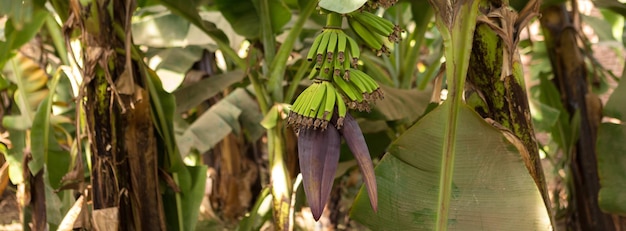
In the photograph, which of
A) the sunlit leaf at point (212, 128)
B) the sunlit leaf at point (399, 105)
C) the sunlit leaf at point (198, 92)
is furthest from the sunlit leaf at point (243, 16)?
the sunlit leaf at point (212, 128)

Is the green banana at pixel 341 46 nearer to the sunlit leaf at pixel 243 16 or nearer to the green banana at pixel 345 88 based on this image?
the green banana at pixel 345 88

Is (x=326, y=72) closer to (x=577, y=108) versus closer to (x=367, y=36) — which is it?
(x=367, y=36)

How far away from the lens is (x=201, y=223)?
2273 millimetres

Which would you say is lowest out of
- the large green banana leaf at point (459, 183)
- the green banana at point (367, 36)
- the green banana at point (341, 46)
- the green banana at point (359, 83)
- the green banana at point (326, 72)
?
the large green banana leaf at point (459, 183)

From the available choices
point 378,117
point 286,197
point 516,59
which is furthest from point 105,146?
point 516,59

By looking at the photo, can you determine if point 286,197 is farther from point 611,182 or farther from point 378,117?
point 611,182

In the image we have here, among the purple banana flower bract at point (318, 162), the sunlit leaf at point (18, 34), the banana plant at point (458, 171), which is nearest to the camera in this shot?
the purple banana flower bract at point (318, 162)

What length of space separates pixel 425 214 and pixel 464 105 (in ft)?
0.45

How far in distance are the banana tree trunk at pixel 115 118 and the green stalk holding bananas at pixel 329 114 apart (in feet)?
1.77

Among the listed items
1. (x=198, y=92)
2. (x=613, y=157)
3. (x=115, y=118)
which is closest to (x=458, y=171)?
(x=613, y=157)

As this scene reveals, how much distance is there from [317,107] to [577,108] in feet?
3.60

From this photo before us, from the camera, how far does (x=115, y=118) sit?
1.08 meters

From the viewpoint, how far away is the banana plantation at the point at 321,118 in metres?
0.65

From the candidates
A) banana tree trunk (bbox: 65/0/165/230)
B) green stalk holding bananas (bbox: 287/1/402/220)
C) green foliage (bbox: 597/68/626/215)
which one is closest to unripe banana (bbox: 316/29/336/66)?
green stalk holding bananas (bbox: 287/1/402/220)
